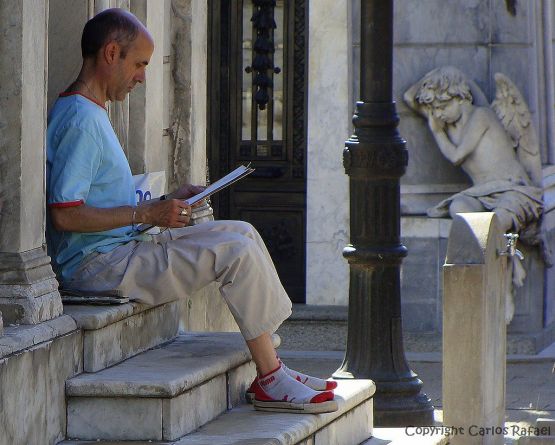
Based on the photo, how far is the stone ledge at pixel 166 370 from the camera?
594cm

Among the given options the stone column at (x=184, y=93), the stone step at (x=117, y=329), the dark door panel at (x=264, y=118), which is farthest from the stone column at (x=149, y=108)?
the dark door panel at (x=264, y=118)

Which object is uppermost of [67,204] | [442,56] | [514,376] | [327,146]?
[442,56]

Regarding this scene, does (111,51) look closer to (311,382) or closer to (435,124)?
(311,382)

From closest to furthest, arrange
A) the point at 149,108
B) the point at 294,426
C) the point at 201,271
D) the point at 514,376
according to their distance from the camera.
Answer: the point at 294,426, the point at 201,271, the point at 149,108, the point at 514,376

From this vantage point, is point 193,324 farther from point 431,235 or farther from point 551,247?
point 551,247

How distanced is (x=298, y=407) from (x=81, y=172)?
3.87 feet

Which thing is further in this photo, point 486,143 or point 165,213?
point 486,143

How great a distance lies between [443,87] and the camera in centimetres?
1259

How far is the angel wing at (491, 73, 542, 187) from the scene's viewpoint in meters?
12.7

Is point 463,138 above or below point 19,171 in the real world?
above

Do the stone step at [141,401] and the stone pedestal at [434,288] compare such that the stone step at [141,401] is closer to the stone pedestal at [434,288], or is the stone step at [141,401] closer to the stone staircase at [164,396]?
the stone staircase at [164,396]

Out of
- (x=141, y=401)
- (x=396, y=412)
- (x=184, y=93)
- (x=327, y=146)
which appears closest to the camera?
(x=141, y=401)

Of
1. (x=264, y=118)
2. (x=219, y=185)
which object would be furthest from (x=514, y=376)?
(x=219, y=185)

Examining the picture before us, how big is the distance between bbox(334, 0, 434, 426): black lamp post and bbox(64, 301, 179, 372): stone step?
171cm
